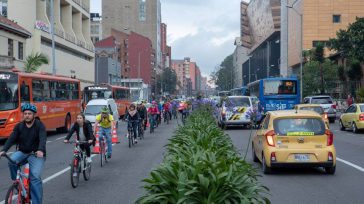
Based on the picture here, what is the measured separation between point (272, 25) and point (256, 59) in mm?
29363

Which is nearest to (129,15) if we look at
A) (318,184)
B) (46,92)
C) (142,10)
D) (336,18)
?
(142,10)

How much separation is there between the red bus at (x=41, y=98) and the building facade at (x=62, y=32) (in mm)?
14689

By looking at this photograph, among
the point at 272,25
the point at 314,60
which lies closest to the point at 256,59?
the point at 272,25

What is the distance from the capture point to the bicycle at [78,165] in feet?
37.4

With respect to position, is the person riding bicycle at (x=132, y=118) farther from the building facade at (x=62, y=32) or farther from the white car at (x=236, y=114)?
the building facade at (x=62, y=32)

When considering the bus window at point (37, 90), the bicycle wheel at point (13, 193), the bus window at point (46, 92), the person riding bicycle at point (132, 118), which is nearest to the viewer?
the bicycle wheel at point (13, 193)

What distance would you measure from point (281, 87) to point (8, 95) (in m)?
22.0

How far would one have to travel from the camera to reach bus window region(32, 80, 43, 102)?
26.2 metres

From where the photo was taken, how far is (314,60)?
198 feet

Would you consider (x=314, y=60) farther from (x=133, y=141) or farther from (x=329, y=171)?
(x=329, y=171)

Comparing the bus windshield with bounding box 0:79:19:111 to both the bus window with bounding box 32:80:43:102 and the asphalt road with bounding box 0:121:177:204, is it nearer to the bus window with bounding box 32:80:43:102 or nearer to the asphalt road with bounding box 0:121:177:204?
the bus window with bounding box 32:80:43:102

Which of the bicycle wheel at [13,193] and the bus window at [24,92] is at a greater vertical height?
the bus window at [24,92]

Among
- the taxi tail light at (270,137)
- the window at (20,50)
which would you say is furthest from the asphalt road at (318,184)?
the window at (20,50)

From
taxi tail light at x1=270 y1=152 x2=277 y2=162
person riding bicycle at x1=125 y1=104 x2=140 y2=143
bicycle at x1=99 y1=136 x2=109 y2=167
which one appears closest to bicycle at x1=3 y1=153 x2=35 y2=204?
taxi tail light at x1=270 y1=152 x2=277 y2=162
